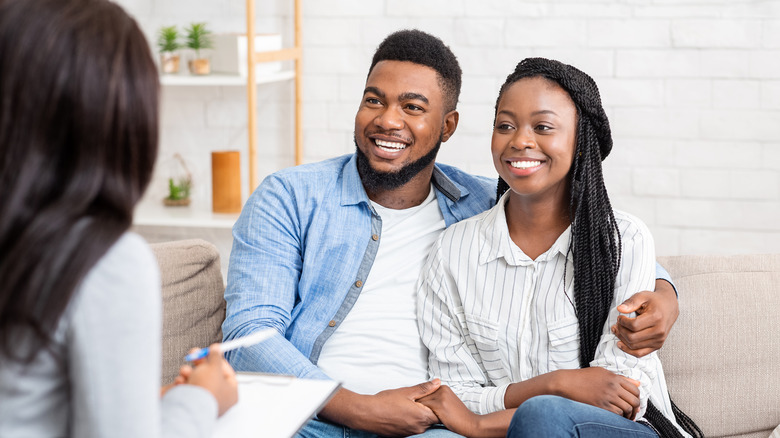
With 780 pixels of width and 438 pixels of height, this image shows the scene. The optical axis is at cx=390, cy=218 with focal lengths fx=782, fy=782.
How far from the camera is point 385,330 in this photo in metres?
1.58

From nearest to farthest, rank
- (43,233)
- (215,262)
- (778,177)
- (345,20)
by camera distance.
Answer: (43,233) → (215,262) → (778,177) → (345,20)

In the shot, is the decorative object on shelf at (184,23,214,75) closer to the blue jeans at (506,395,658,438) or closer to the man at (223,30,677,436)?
the man at (223,30,677,436)

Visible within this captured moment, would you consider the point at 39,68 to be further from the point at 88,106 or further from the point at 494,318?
the point at 494,318

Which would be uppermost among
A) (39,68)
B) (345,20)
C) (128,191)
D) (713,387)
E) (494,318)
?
(345,20)

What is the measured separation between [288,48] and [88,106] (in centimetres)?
197

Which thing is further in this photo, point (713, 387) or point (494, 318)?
point (713, 387)

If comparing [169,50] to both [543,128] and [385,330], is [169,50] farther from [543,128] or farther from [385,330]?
[543,128]

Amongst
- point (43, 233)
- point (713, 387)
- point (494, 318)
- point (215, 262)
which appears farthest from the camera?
point (215, 262)

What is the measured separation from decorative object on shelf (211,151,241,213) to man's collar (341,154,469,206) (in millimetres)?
880

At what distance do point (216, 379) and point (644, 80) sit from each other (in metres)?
1.96

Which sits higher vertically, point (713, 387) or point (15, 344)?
point (15, 344)

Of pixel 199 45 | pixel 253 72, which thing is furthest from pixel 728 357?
pixel 199 45

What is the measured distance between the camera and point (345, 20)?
2590 mm

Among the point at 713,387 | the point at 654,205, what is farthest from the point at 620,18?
the point at 713,387
